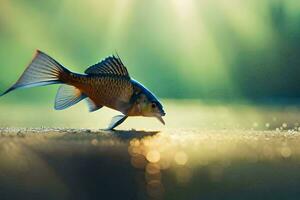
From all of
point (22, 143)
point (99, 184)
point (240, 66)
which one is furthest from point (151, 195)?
point (240, 66)

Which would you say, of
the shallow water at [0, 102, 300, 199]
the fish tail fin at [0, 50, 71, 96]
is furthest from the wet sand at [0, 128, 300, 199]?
the fish tail fin at [0, 50, 71, 96]

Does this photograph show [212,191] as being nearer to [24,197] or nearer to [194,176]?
[194,176]

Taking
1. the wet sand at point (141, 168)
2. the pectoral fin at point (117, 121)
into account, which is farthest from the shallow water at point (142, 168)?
the pectoral fin at point (117, 121)

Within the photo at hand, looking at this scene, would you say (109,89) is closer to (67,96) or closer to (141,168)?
(67,96)

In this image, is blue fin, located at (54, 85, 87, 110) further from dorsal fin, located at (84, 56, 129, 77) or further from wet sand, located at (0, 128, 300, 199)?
wet sand, located at (0, 128, 300, 199)

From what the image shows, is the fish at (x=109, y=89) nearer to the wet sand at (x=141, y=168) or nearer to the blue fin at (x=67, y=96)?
the blue fin at (x=67, y=96)

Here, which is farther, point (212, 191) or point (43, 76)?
point (43, 76)

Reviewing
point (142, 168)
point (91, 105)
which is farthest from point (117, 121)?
point (142, 168)

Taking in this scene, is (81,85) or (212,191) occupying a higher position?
(81,85)
